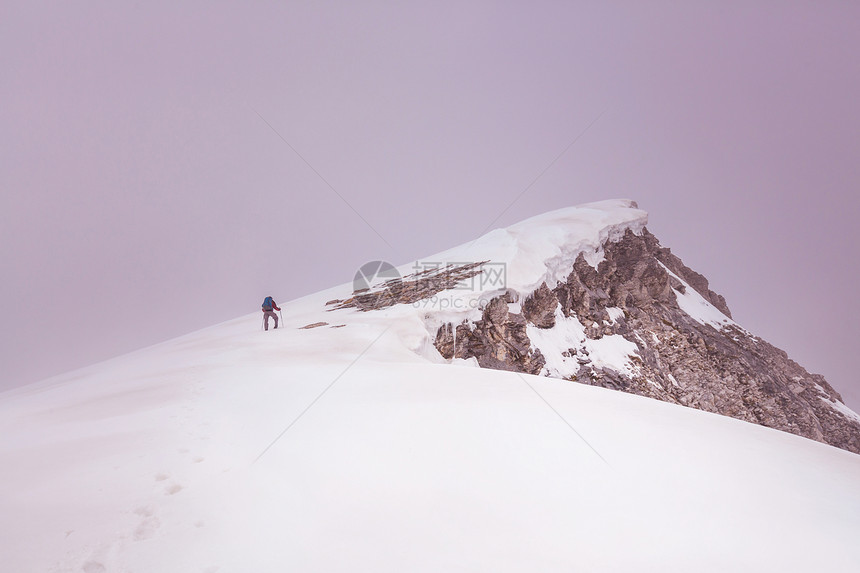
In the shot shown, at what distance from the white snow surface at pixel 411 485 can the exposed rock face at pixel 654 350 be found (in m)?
6.83

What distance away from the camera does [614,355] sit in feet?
43.7

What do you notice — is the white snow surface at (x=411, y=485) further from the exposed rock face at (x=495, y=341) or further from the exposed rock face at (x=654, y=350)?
the exposed rock face at (x=654, y=350)

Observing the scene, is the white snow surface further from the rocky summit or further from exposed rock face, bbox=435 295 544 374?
the rocky summit

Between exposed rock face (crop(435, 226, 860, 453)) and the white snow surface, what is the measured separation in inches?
269

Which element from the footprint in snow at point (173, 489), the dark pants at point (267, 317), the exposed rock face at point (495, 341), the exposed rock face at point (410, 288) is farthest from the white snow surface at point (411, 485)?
the exposed rock face at point (410, 288)

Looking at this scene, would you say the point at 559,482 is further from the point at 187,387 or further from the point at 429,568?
the point at 187,387

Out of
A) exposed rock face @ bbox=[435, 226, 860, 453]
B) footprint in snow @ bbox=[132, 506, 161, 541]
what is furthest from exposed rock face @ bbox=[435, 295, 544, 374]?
footprint in snow @ bbox=[132, 506, 161, 541]

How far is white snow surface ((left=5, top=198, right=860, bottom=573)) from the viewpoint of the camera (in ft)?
6.89

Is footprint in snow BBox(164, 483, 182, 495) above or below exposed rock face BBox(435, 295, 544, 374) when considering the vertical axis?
below

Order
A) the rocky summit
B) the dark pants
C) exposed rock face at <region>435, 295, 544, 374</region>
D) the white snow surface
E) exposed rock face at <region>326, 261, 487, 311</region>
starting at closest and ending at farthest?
the white snow surface
the dark pants
exposed rock face at <region>435, 295, 544, 374</region>
the rocky summit
exposed rock face at <region>326, 261, 487, 311</region>

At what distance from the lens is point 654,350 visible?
14.2 meters

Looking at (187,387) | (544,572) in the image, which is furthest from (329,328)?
(544,572)

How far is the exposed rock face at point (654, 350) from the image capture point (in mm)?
11735

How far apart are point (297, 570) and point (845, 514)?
3.33 metres
